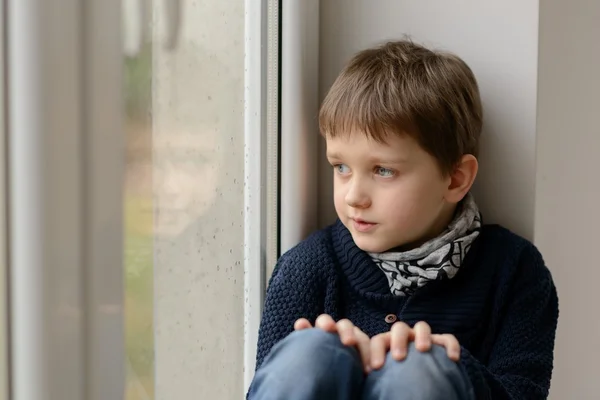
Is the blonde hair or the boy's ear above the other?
the blonde hair

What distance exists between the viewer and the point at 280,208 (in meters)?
1.30

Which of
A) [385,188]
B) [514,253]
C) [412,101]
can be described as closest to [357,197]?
[385,188]

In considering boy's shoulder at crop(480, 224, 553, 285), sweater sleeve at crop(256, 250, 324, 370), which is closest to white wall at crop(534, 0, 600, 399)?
boy's shoulder at crop(480, 224, 553, 285)

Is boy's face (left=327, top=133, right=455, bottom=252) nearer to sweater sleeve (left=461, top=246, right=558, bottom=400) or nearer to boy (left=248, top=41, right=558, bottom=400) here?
boy (left=248, top=41, right=558, bottom=400)

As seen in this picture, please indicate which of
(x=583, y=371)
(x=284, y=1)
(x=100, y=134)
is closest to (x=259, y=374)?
(x=100, y=134)

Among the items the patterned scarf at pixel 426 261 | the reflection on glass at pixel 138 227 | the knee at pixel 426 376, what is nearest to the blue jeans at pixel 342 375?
the knee at pixel 426 376

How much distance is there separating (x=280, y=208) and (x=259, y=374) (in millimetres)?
475

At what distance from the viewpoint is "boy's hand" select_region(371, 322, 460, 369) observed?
87 cm

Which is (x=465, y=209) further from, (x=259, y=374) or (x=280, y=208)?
(x=259, y=374)

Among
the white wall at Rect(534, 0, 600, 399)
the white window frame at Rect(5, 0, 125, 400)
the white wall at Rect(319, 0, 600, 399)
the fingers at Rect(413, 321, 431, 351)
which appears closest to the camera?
the white window frame at Rect(5, 0, 125, 400)

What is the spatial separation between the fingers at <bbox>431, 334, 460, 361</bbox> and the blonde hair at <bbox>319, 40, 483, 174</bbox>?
0.29 m

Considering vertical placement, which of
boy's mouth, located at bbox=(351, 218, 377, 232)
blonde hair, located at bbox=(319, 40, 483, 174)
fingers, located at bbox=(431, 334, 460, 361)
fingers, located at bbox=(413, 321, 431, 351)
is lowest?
fingers, located at bbox=(431, 334, 460, 361)

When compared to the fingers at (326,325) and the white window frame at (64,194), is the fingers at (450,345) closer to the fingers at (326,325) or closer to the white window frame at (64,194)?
the fingers at (326,325)

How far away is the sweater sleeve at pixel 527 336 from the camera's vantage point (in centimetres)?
109
